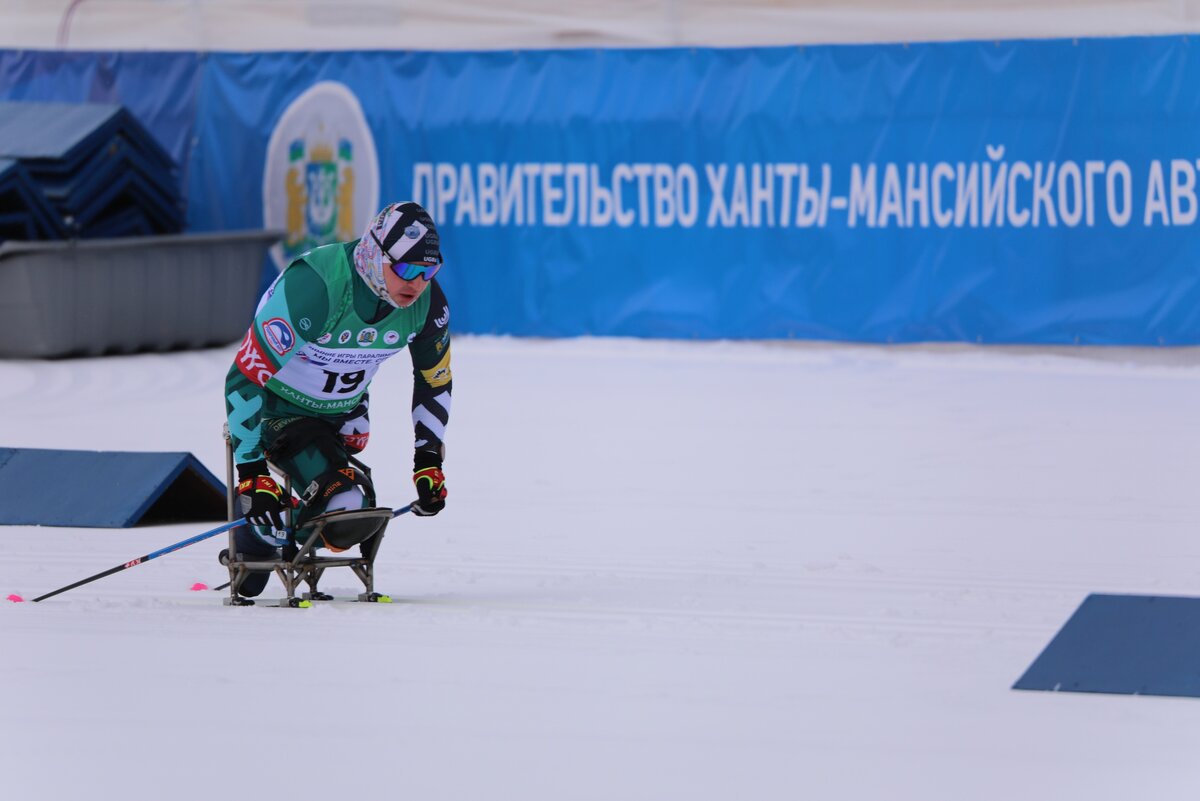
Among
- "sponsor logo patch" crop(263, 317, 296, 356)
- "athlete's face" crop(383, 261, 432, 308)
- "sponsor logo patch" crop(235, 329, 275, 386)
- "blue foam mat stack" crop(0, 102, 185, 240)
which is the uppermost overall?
"blue foam mat stack" crop(0, 102, 185, 240)

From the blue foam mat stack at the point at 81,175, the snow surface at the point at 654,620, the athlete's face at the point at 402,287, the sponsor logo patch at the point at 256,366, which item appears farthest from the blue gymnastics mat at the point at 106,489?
the blue foam mat stack at the point at 81,175

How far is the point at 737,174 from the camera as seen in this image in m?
16.1

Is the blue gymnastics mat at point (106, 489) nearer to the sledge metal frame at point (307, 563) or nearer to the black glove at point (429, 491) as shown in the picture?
the sledge metal frame at point (307, 563)

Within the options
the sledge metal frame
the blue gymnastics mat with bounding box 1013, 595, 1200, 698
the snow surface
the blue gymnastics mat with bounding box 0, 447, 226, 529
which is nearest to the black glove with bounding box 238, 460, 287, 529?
the sledge metal frame

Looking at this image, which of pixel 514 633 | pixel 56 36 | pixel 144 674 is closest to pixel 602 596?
pixel 514 633

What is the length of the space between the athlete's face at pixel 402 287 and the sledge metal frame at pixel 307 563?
28.5 inches

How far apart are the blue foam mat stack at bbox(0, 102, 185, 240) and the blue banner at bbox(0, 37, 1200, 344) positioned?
1311 millimetres

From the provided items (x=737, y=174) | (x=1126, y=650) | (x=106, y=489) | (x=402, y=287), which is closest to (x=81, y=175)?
(x=737, y=174)

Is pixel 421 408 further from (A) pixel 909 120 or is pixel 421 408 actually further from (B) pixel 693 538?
(A) pixel 909 120

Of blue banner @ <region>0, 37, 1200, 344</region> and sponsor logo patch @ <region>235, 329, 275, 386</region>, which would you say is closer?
sponsor logo patch @ <region>235, 329, 275, 386</region>

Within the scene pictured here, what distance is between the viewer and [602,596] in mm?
7027

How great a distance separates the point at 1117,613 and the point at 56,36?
14250 mm

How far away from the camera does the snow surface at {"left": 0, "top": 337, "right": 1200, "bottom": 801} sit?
4.68 meters

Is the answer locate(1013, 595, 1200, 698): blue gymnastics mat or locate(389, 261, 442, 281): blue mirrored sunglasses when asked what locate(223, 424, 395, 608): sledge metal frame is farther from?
locate(1013, 595, 1200, 698): blue gymnastics mat
